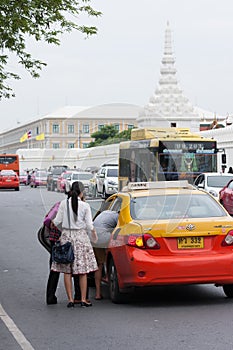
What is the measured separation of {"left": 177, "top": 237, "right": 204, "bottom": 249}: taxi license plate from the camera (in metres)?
10.0

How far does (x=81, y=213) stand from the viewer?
1014 cm

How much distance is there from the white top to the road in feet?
3.38

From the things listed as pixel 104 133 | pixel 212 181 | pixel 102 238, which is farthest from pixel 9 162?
pixel 102 238

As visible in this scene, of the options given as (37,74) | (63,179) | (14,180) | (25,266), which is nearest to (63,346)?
(25,266)

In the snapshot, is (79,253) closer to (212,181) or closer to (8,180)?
(212,181)

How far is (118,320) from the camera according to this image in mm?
9234

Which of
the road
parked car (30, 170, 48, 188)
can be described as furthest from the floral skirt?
parked car (30, 170, 48, 188)

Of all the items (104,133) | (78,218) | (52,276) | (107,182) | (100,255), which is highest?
(104,133)

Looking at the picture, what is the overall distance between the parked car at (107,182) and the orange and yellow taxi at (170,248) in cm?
3147

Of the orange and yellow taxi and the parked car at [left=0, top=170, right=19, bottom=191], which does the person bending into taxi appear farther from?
the parked car at [left=0, top=170, right=19, bottom=191]

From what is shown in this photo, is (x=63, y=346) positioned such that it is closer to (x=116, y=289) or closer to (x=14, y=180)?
(x=116, y=289)

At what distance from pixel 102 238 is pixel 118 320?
5.76 feet

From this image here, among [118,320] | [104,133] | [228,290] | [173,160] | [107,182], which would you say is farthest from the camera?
[104,133]

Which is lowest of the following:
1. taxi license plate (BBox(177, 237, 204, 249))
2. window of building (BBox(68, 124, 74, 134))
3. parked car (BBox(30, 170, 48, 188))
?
parked car (BBox(30, 170, 48, 188))
